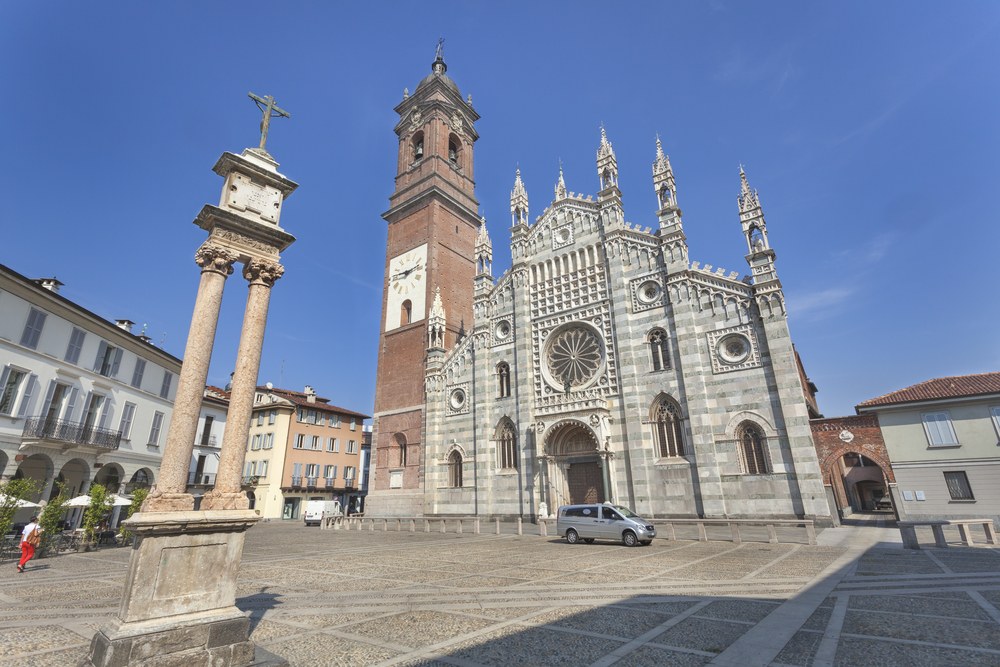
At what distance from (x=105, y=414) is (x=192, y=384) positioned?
25336 millimetres

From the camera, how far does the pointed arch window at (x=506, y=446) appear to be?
2812 centimetres

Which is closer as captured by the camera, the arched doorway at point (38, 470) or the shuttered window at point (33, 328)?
the shuttered window at point (33, 328)

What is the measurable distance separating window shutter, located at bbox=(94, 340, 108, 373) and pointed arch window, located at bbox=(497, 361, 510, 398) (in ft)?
70.2

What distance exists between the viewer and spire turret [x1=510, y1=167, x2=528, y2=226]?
31789 mm

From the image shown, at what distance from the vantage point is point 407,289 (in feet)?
120

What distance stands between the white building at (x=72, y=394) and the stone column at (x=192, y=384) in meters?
20.0

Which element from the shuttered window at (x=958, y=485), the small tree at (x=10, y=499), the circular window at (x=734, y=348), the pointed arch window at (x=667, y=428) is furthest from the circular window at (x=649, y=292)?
the small tree at (x=10, y=499)

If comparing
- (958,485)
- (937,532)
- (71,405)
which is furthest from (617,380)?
(71,405)

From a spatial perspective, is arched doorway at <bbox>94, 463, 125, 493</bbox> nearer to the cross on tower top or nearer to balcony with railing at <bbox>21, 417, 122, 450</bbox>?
balcony with railing at <bbox>21, 417, 122, 450</bbox>

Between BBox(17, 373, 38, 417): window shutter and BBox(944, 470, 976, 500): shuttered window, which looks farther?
BBox(17, 373, 38, 417): window shutter

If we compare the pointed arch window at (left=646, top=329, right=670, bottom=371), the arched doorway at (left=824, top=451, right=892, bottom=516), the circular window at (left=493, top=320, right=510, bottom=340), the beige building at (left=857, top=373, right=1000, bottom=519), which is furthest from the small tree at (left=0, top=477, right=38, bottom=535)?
the arched doorway at (left=824, top=451, right=892, bottom=516)

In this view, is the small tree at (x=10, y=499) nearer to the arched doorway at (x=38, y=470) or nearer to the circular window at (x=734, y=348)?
the arched doorway at (x=38, y=470)

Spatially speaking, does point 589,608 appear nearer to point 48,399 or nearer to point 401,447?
point 48,399

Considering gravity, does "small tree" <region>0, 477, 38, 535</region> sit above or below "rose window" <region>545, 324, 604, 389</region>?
below
